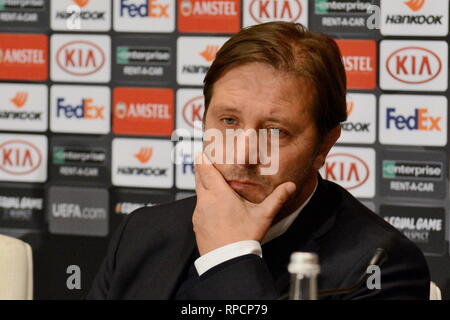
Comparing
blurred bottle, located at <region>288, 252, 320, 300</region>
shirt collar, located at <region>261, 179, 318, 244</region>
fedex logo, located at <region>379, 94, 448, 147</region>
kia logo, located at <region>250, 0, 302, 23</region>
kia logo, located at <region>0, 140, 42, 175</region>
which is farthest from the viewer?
kia logo, located at <region>0, 140, 42, 175</region>

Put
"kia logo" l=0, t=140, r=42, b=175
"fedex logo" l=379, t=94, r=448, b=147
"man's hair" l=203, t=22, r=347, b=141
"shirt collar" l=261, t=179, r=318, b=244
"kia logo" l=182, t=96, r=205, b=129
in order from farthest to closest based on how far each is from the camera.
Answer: "kia logo" l=0, t=140, r=42, b=175 < "kia logo" l=182, t=96, r=205, b=129 < "fedex logo" l=379, t=94, r=448, b=147 < "shirt collar" l=261, t=179, r=318, b=244 < "man's hair" l=203, t=22, r=347, b=141

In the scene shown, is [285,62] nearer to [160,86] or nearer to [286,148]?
[286,148]

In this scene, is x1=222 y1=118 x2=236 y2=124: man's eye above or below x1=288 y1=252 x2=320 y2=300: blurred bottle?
above

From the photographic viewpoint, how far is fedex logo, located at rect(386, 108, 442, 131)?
226cm

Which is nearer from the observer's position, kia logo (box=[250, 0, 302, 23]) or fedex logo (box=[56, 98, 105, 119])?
kia logo (box=[250, 0, 302, 23])

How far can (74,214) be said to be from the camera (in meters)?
2.61

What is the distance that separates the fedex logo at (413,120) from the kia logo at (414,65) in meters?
0.06

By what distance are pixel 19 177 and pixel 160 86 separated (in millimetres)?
617

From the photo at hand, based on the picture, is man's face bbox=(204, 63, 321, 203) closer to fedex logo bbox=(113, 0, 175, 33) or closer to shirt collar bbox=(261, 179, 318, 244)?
shirt collar bbox=(261, 179, 318, 244)

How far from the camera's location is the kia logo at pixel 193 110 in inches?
97.0

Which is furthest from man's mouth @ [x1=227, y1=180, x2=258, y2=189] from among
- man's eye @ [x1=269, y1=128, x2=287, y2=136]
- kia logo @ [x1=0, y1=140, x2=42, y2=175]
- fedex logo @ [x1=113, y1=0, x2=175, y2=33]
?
A: kia logo @ [x1=0, y1=140, x2=42, y2=175]

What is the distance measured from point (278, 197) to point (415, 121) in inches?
43.6

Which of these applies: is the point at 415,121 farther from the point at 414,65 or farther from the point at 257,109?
the point at 257,109
